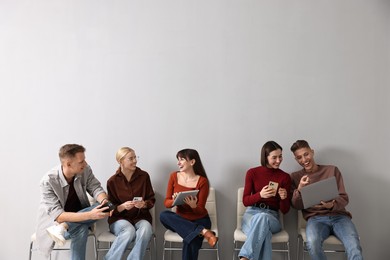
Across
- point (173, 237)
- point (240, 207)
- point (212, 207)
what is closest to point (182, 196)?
point (173, 237)

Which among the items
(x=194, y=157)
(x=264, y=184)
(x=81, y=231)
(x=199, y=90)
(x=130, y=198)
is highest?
(x=199, y=90)

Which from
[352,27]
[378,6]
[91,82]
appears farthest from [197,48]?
[378,6]

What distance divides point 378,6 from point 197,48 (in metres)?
1.79

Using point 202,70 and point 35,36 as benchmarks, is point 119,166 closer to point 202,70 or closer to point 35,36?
point 202,70

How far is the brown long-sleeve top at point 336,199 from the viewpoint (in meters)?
4.23

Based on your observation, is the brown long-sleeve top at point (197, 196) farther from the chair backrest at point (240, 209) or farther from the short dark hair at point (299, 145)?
the short dark hair at point (299, 145)

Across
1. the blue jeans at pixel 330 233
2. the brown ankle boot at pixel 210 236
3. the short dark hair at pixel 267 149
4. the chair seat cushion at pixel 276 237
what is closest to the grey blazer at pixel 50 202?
the brown ankle boot at pixel 210 236

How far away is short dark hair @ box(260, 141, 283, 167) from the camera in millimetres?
4352

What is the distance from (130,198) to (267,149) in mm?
1317

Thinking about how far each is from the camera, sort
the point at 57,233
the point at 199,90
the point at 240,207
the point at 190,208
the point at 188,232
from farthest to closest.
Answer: the point at 199,90 < the point at 240,207 < the point at 190,208 < the point at 188,232 < the point at 57,233

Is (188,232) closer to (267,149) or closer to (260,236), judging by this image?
(260,236)

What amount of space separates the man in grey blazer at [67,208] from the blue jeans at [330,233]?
1.71 metres

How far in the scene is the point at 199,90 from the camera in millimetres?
4734

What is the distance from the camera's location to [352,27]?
4.66 m
